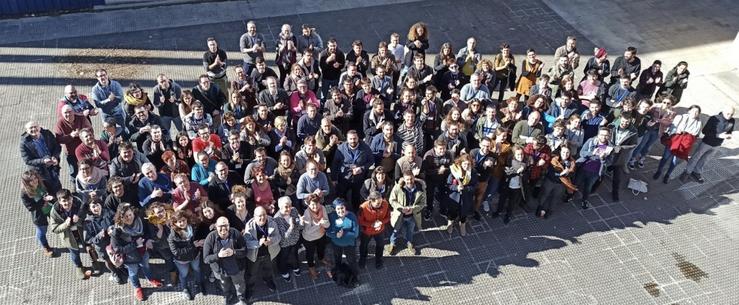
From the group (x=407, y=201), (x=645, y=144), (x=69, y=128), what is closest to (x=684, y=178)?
(x=645, y=144)

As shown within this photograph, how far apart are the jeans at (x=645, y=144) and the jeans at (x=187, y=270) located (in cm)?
780

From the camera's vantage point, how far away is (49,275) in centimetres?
833

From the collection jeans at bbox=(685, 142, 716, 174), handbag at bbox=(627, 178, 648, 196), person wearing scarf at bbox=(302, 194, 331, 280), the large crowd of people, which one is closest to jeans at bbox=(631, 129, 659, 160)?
the large crowd of people

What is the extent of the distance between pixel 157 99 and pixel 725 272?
959 centimetres

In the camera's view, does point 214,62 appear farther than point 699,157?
Yes

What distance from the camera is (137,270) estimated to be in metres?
7.80

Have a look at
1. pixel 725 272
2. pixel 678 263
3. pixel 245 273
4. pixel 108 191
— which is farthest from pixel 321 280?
pixel 725 272

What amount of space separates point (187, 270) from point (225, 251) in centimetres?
110

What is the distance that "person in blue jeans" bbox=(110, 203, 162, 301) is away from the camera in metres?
6.98

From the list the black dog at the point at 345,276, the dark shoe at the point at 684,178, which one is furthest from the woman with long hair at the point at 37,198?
the dark shoe at the point at 684,178

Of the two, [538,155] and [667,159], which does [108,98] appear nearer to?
[538,155]

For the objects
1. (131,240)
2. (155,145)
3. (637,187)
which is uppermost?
(155,145)

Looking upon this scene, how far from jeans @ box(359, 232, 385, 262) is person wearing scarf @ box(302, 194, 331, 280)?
54 cm

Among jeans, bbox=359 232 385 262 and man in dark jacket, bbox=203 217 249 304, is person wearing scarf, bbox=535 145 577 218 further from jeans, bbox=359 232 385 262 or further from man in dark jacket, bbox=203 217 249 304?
man in dark jacket, bbox=203 217 249 304
